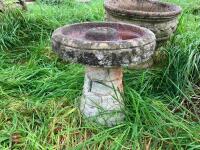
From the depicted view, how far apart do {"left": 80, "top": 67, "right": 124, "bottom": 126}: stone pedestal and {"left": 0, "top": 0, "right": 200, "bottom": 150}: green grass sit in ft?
0.25

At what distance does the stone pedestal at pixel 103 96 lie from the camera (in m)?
3.23

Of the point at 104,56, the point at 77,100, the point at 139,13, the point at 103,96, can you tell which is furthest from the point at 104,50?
the point at 139,13

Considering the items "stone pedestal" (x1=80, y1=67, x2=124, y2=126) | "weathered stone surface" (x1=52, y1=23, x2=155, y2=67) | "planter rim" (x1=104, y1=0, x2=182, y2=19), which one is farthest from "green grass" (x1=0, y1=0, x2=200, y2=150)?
"weathered stone surface" (x1=52, y1=23, x2=155, y2=67)

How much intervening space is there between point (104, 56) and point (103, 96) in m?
0.43

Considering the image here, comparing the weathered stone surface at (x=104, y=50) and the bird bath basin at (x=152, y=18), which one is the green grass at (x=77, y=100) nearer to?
the bird bath basin at (x=152, y=18)

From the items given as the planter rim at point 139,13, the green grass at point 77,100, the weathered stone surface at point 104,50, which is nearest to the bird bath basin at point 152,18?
the planter rim at point 139,13

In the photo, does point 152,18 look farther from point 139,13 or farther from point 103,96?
point 103,96

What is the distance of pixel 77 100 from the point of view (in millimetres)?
3537

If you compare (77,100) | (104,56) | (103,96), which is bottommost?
(77,100)

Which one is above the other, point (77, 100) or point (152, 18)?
point (152, 18)

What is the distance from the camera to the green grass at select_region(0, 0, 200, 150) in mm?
3145

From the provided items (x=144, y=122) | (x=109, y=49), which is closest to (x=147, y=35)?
(x=109, y=49)

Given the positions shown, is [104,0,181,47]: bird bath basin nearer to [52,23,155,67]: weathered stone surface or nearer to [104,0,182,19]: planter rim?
[104,0,182,19]: planter rim

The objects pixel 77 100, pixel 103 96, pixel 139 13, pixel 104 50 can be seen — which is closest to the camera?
pixel 104 50
